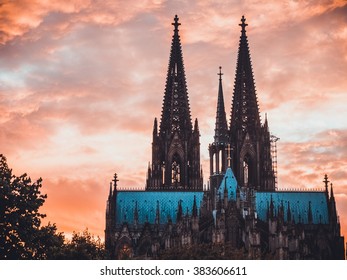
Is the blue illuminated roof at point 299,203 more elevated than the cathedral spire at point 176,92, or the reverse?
the cathedral spire at point 176,92

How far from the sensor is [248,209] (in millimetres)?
63969

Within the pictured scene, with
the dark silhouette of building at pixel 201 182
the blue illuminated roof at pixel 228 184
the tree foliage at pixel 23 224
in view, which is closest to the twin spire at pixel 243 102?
the dark silhouette of building at pixel 201 182

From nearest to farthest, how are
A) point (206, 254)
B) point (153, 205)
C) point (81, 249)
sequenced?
point (206, 254) < point (81, 249) < point (153, 205)

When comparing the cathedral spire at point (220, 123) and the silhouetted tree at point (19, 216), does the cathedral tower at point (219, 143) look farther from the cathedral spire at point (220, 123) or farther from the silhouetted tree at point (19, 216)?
the silhouetted tree at point (19, 216)

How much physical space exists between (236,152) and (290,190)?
296 inches

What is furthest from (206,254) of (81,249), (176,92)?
(176,92)

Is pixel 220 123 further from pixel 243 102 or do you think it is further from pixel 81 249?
pixel 81 249

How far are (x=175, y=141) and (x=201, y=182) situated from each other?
18.0ft

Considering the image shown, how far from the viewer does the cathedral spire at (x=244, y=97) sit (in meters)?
84.1

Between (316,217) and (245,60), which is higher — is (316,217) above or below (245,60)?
below

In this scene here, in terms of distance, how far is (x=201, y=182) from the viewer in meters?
81.7
